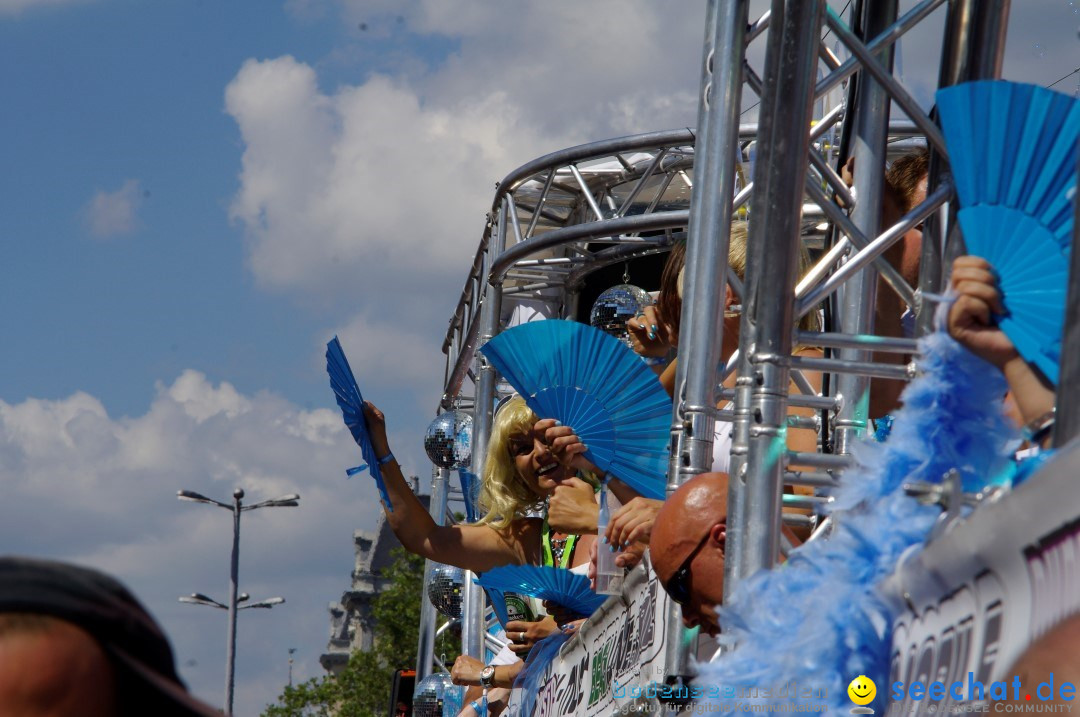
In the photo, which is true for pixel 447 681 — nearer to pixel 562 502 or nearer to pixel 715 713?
pixel 562 502

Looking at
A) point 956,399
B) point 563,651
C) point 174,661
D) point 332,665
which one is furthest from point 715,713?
point 332,665

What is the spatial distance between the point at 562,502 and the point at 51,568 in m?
3.31

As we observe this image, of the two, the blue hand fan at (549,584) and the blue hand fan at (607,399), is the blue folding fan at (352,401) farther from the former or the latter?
the blue hand fan at (607,399)

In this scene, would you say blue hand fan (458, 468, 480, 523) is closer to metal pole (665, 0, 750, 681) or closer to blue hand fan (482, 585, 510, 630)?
blue hand fan (482, 585, 510, 630)

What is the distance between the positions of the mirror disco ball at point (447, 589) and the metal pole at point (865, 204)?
6416 millimetres

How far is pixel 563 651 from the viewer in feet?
13.3

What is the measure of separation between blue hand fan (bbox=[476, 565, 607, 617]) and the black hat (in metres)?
3.31

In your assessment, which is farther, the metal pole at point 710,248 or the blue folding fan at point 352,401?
the blue folding fan at point 352,401

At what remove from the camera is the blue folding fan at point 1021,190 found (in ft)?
5.13

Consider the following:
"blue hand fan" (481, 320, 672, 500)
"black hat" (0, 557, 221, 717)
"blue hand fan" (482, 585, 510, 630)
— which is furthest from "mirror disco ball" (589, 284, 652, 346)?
"black hat" (0, 557, 221, 717)

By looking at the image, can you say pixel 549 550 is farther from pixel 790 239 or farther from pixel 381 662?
pixel 381 662

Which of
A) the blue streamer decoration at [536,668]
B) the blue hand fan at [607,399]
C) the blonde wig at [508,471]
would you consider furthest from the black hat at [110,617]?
the blonde wig at [508,471]

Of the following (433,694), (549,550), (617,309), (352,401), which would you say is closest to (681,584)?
(549,550)

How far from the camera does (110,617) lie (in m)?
0.88
